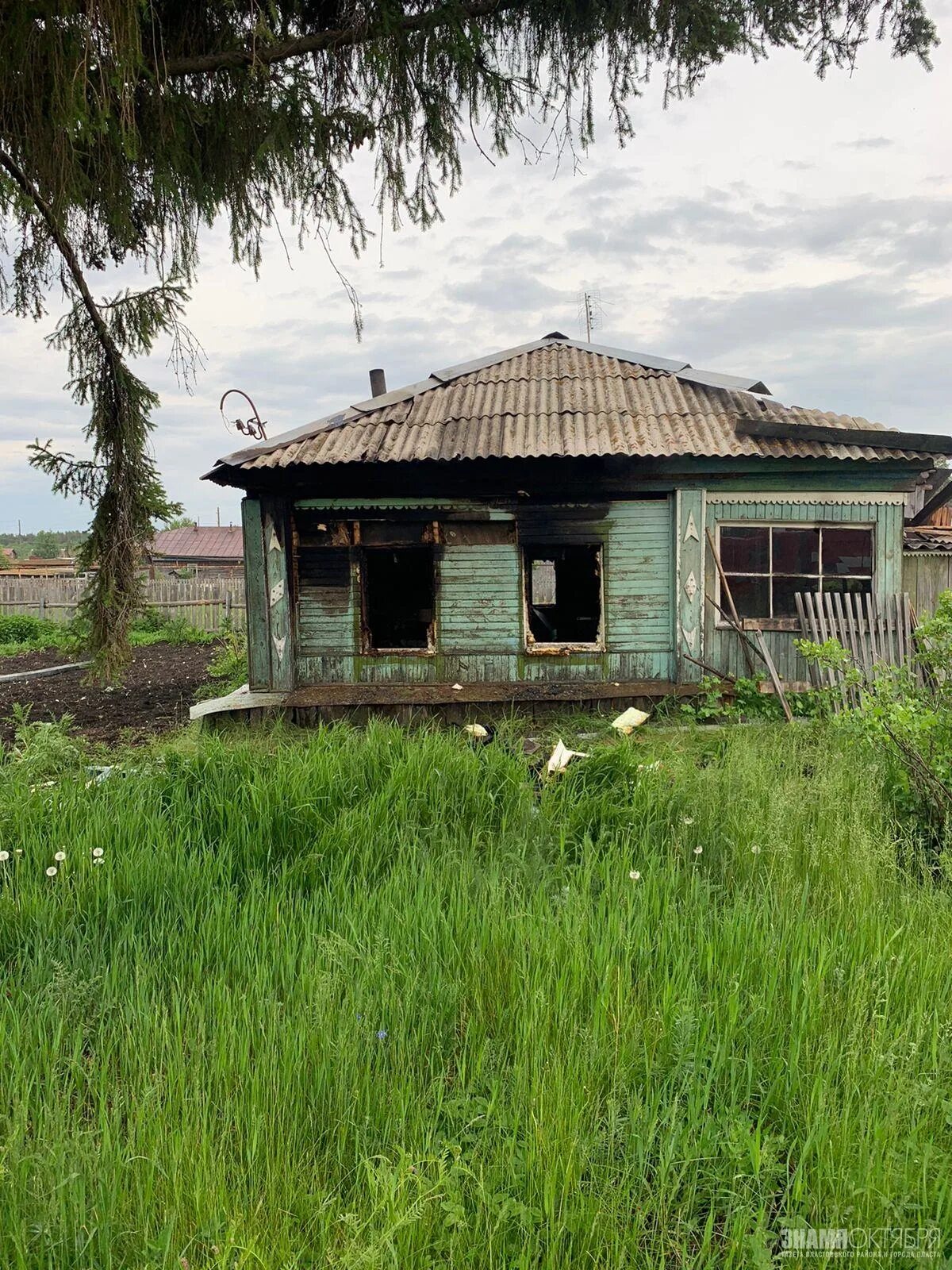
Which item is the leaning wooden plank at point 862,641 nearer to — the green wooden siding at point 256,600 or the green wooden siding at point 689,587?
the green wooden siding at point 689,587

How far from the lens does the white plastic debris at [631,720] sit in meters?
8.01

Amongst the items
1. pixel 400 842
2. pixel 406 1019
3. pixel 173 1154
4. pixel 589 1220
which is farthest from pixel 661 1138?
pixel 400 842

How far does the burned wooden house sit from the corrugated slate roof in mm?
52

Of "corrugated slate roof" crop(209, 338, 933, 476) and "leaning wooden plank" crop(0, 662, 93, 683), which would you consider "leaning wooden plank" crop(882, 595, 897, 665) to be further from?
"leaning wooden plank" crop(0, 662, 93, 683)

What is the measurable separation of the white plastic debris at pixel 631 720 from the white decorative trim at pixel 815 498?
9.58 feet

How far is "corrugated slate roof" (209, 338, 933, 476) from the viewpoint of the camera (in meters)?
8.40

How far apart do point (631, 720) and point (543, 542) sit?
2.46m

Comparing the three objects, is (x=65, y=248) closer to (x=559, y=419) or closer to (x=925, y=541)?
(x=559, y=419)

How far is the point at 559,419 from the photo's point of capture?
9.14m

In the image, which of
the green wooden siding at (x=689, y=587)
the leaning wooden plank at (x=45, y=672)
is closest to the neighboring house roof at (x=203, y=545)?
the leaning wooden plank at (x=45, y=672)

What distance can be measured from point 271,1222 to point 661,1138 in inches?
40.2

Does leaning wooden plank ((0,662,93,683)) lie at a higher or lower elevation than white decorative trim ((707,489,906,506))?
lower

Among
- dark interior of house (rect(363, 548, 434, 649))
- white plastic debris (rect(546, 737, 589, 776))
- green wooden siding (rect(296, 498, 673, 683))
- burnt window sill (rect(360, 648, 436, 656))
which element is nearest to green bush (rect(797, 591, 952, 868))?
white plastic debris (rect(546, 737, 589, 776))

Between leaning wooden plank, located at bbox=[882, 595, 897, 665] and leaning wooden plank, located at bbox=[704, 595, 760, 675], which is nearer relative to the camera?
leaning wooden plank, located at bbox=[882, 595, 897, 665]
